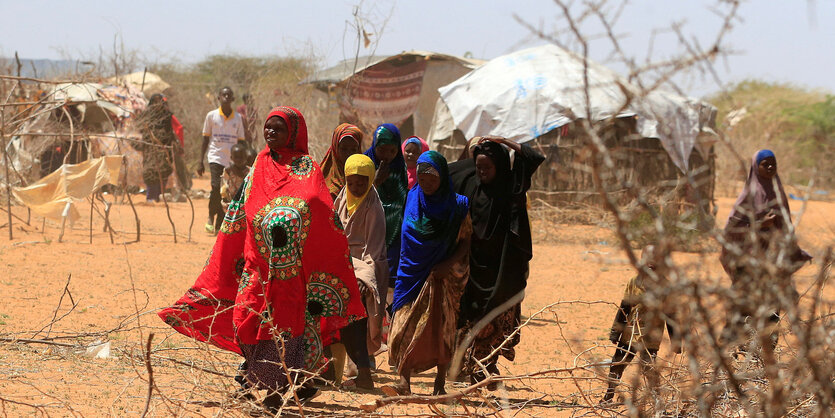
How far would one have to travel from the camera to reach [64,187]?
994 centimetres

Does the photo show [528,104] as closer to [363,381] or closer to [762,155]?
[762,155]

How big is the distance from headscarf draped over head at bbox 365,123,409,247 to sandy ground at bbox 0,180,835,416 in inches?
38.7

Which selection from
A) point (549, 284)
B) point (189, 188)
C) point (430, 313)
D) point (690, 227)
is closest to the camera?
A: point (690, 227)

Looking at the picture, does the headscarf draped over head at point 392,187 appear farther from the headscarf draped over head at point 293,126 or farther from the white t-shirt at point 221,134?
the white t-shirt at point 221,134

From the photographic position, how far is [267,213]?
183 inches

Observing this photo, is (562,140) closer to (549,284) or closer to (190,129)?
(549,284)

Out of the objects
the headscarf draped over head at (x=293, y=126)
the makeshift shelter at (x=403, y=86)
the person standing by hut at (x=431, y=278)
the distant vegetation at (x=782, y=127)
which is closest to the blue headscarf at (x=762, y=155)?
the person standing by hut at (x=431, y=278)

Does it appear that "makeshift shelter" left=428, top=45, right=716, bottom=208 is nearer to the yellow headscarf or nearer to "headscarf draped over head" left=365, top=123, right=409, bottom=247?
"headscarf draped over head" left=365, top=123, right=409, bottom=247

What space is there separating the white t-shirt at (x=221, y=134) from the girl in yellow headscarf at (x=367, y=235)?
584cm

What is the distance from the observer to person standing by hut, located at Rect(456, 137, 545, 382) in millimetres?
5688

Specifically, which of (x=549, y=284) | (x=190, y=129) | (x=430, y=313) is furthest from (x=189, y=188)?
(x=430, y=313)

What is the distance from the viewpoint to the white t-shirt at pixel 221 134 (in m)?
11.2

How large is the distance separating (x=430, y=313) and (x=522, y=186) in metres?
1.07

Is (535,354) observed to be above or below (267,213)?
below
